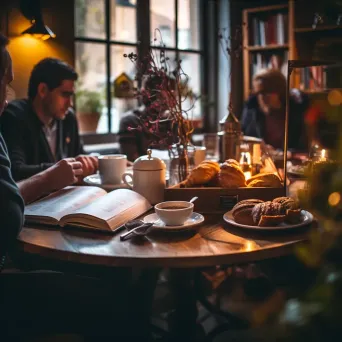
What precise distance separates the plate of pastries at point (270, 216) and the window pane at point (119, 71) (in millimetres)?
2860

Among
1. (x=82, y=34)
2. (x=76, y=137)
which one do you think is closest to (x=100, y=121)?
(x=82, y=34)

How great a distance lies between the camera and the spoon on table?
1287mm

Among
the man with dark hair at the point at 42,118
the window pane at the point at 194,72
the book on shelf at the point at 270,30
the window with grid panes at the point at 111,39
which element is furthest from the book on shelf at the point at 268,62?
the man with dark hair at the point at 42,118

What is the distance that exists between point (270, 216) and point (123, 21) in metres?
3.25

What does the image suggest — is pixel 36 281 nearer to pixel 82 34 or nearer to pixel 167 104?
pixel 167 104

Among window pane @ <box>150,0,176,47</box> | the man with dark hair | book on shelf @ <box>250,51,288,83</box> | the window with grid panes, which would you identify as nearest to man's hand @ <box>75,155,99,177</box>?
the man with dark hair

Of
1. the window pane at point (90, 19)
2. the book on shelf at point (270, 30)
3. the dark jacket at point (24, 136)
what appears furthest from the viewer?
the book on shelf at point (270, 30)

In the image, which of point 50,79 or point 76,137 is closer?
point 50,79

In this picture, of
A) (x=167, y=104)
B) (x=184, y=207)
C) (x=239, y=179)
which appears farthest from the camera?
(x=167, y=104)

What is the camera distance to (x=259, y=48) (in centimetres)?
477

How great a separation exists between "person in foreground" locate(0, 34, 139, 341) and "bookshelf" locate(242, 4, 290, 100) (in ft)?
11.9

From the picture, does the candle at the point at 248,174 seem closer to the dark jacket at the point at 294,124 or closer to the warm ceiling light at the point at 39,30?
the warm ceiling light at the point at 39,30

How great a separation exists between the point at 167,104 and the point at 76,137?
1.30 meters

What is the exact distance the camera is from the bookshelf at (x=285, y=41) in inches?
176
